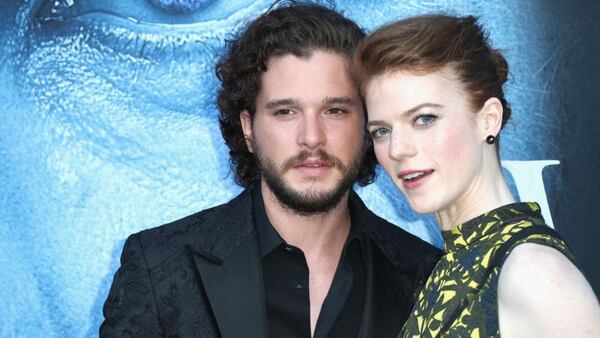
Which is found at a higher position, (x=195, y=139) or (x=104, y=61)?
(x=104, y=61)

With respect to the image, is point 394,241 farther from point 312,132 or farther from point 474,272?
point 474,272

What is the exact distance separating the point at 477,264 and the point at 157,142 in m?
1.47

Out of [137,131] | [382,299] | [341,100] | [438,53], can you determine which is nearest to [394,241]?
[382,299]

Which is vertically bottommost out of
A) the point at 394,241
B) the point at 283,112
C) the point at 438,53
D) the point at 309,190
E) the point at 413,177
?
the point at 394,241

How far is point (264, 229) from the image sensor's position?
2586 mm

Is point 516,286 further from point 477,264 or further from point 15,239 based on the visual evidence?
point 15,239

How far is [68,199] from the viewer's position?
2977 mm

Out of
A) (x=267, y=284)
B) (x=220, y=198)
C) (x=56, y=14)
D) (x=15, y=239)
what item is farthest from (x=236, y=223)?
(x=56, y=14)

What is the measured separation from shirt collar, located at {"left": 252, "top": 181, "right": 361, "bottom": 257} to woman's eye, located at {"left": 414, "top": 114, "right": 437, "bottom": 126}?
2.35 ft

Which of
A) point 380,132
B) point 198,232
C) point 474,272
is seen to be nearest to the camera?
point 474,272

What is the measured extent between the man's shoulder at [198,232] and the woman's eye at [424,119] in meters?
0.71

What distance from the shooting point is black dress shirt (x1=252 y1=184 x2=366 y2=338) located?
7.95 feet

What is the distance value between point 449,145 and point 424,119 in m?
0.08

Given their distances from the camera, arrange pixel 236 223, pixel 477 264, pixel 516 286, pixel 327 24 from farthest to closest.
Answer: pixel 327 24
pixel 236 223
pixel 477 264
pixel 516 286
